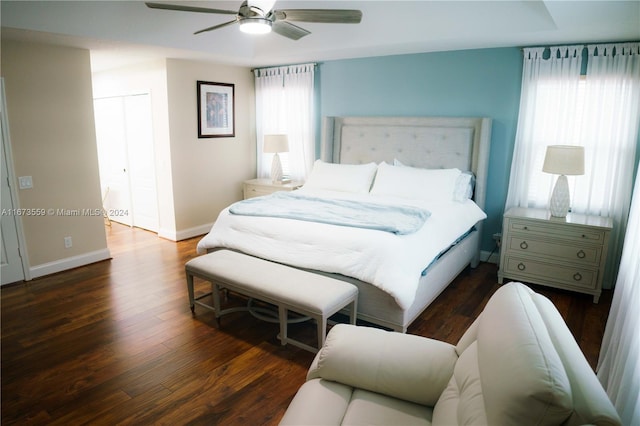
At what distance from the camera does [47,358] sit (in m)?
2.69

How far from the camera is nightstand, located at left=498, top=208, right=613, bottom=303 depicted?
11.3 feet

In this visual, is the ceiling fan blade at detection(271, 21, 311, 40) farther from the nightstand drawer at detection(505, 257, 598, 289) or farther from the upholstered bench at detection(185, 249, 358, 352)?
the nightstand drawer at detection(505, 257, 598, 289)

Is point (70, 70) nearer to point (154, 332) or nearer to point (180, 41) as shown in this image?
point (180, 41)

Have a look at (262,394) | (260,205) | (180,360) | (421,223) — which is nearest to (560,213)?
(421,223)

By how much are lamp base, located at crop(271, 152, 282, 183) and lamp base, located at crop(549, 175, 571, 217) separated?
327cm

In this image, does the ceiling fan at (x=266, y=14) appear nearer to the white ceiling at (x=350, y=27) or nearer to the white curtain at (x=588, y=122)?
the white ceiling at (x=350, y=27)

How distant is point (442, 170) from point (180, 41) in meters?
2.99

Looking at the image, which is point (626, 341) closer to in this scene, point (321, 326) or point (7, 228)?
point (321, 326)

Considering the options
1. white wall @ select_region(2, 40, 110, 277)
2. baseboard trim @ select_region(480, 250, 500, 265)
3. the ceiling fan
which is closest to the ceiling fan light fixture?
the ceiling fan

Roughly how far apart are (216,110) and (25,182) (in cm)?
238

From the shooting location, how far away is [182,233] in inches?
207

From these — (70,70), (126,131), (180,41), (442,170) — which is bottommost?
(442,170)

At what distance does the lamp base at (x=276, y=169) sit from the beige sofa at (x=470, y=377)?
12.8ft

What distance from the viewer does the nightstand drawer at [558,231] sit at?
11.2 ft
